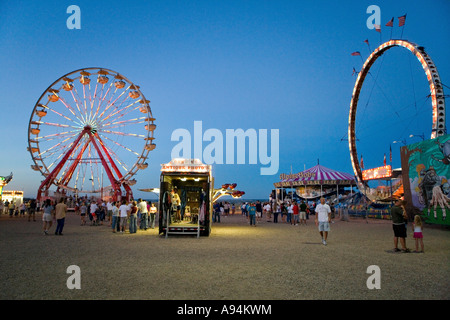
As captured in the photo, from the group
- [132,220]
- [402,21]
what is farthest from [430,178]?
[132,220]

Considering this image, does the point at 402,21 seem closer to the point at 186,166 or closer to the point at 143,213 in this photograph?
the point at 186,166

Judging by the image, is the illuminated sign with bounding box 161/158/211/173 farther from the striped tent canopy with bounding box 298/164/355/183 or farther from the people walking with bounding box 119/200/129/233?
the striped tent canopy with bounding box 298/164/355/183

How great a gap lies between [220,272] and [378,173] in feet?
90.0

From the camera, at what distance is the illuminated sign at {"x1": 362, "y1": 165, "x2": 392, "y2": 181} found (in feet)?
93.6

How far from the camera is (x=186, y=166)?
14180 millimetres

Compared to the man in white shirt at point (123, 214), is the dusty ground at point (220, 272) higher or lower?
lower

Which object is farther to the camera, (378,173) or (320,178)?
(320,178)

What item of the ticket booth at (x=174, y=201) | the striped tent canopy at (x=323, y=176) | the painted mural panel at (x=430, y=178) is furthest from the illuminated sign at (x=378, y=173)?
the ticket booth at (x=174, y=201)

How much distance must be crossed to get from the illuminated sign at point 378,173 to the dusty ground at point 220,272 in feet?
65.2

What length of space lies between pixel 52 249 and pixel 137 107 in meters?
21.5

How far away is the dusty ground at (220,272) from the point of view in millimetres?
4914

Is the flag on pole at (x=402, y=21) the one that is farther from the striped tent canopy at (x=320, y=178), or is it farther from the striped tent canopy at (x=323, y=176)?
the striped tent canopy at (x=323, y=176)

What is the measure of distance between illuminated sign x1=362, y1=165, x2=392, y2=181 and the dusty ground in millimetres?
19864
